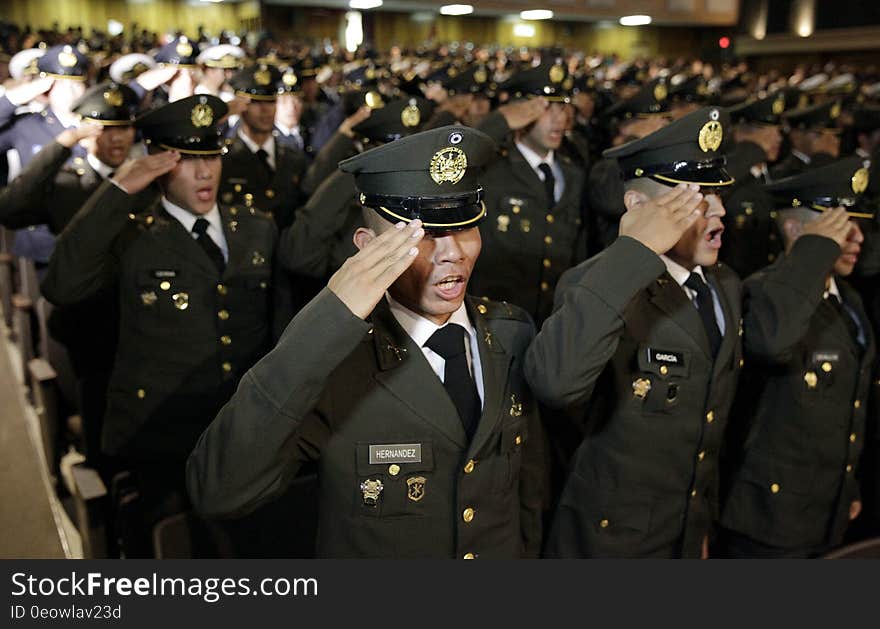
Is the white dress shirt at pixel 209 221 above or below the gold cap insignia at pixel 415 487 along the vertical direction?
above

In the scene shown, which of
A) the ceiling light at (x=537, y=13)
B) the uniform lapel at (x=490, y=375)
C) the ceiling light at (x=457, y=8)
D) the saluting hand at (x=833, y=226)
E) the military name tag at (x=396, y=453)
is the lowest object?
the military name tag at (x=396, y=453)

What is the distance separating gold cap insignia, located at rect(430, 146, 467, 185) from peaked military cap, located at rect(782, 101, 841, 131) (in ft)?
13.9

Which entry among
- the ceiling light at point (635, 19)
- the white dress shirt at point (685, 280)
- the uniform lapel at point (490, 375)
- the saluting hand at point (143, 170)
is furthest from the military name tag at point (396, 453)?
the ceiling light at point (635, 19)

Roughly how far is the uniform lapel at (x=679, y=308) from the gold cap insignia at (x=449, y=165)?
→ 2.25 feet

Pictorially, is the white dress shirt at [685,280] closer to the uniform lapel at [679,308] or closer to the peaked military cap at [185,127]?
the uniform lapel at [679,308]

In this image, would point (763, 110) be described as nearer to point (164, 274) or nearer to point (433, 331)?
point (164, 274)

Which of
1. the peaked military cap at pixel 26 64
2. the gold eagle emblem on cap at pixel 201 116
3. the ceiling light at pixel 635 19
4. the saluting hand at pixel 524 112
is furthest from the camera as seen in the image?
the ceiling light at pixel 635 19

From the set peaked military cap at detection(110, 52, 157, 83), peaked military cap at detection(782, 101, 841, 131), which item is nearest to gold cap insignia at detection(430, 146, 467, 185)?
peaked military cap at detection(782, 101, 841, 131)

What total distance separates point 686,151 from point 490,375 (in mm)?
814

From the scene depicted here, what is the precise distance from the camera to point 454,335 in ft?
5.57

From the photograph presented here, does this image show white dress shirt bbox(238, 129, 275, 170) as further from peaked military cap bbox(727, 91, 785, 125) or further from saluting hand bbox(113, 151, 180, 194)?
peaked military cap bbox(727, 91, 785, 125)

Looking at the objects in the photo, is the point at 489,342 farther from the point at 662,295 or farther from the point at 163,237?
the point at 163,237

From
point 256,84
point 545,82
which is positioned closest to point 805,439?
point 545,82

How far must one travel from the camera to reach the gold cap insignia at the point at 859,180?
96.3 inches
